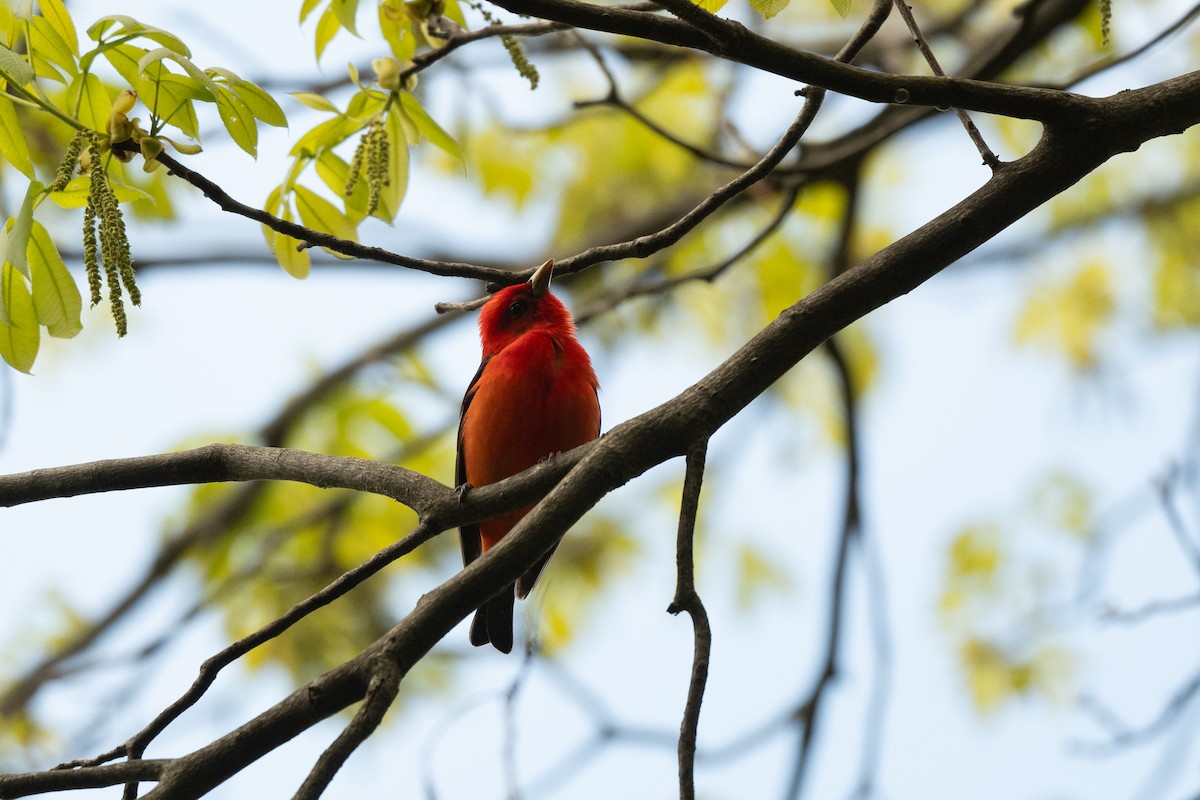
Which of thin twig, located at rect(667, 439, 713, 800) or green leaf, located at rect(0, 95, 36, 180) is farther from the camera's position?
green leaf, located at rect(0, 95, 36, 180)

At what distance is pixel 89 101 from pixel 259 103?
415 millimetres

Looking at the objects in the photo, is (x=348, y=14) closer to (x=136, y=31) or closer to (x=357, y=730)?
(x=136, y=31)

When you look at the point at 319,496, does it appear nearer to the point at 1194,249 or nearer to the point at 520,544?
the point at 520,544

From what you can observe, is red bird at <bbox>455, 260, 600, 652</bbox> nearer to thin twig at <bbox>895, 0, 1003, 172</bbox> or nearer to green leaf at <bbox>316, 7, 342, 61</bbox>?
green leaf at <bbox>316, 7, 342, 61</bbox>

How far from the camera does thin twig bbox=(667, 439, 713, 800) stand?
7.52 feet

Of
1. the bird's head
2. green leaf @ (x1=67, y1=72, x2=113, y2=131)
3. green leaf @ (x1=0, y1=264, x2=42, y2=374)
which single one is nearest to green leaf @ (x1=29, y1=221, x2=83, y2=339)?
green leaf @ (x1=0, y1=264, x2=42, y2=374)

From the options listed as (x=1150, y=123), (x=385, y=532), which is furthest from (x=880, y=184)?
(x=1150, y=123)

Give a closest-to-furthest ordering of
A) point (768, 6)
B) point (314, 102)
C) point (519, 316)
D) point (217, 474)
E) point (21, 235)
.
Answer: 1. point (21, 235)
2. point (768, 6)
3. point (217, 474)
4. point (314, 102)
5. point (519, 316)

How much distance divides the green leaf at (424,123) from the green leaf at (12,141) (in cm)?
107

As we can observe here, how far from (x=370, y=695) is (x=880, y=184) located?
30.6ft

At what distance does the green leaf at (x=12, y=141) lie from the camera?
267 centimetres

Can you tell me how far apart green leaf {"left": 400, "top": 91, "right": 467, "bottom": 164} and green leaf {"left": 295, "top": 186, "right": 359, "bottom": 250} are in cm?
37

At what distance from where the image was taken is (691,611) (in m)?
2.51

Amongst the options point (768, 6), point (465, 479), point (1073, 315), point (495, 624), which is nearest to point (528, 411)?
point (465, 479)
